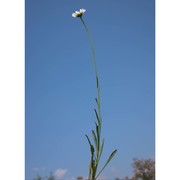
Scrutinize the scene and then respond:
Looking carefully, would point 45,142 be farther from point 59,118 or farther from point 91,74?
point 91,74

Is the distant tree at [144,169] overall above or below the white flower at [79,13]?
below

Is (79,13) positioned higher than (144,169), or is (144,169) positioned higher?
(79,13)

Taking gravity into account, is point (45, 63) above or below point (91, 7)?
below

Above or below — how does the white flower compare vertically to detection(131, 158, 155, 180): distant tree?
above
